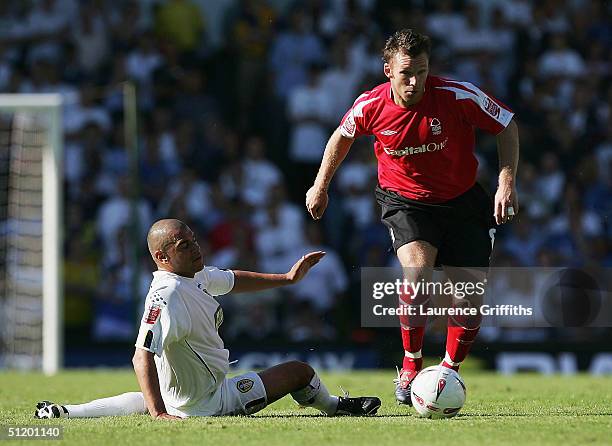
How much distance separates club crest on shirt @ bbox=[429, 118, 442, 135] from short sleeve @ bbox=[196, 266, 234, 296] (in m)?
1.70

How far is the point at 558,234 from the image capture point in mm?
15047

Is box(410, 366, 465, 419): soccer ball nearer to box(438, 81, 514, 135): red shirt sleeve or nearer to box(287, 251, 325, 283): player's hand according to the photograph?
box(287, 251, 325, 283): player's hand

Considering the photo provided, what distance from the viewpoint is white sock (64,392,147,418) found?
7.39m

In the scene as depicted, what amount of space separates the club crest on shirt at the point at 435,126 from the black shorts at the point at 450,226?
21.3 inches

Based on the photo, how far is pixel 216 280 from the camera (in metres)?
7.24

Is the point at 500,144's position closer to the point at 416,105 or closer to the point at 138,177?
the point at 416,105

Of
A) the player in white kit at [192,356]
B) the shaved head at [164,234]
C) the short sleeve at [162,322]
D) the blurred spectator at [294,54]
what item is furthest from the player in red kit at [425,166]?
the blurred spectator at [294,54]

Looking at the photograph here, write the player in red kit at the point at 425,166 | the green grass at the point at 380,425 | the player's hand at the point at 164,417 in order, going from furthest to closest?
1. the player in red kit at the point at 425,166
2. the player's hand at the point at 164,417
3. the green grass at the point at 380,425

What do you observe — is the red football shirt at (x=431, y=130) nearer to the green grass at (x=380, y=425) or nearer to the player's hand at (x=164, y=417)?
the green grass at (x=380, y=425)

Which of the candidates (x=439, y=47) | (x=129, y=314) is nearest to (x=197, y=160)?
(x=129, y=314)

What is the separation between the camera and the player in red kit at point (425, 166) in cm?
779

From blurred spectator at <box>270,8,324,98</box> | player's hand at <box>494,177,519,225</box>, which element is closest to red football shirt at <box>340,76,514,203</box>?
player's hand at <box>494,177,519,225</box>

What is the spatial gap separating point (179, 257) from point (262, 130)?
407 inches

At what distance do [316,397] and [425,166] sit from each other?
6.02 ft
